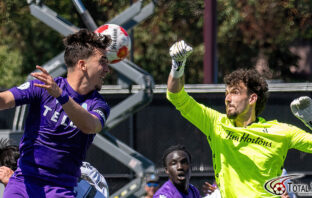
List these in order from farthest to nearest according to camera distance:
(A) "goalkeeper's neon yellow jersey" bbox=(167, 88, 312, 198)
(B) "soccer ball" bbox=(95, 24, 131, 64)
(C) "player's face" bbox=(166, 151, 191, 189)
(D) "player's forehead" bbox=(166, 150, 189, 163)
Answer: (B) "soccer ball" bbox=(95, 24, 131, 64) < (D) "player's forehead" bbox=(166, 150, 189, 163) < (C) "player's face" bbox=(166, 151, 191, 189) < (A) "goalkeeper's neon yellow jersey" bbox=(167, 88, 312, 198)

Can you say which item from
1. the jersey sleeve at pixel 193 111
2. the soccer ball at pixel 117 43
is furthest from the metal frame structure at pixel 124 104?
the jersey sleeve at pixel 193 111

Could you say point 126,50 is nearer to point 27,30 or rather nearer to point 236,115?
point 236,115

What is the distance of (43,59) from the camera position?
18531 millimetres

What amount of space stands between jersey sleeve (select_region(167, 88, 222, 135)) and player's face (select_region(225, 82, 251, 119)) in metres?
0.21

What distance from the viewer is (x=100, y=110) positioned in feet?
15.5

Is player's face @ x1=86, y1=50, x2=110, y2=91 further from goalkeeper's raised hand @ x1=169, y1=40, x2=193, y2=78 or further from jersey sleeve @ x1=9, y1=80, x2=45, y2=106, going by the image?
goalkeeper's raised hand @ x1=169, y1=40, x2=193, y2=78

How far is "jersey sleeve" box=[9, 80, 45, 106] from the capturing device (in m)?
4.58

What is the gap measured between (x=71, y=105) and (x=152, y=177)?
16.1 ft

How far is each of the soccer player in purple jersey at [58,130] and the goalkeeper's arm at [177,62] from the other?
0.90 m

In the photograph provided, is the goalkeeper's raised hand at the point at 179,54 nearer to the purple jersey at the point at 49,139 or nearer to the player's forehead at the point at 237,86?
the player's forehead at the point at 237,86

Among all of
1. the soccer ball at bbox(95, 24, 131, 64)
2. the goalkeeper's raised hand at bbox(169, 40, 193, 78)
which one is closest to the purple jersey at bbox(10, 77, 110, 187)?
the goalkeeper's raised hand at bbox(169, 40, 193, 78)

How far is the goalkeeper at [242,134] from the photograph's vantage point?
18.6ft

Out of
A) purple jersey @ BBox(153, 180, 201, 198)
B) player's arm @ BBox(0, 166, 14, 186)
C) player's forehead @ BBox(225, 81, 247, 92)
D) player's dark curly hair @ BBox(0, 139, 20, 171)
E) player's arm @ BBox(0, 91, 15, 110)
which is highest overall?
player's forehead @ BBox(225, 81, 247, 92)

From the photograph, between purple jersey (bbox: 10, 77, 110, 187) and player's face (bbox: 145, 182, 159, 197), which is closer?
purple jersey (bbox: 10, 77, 110, 187)
